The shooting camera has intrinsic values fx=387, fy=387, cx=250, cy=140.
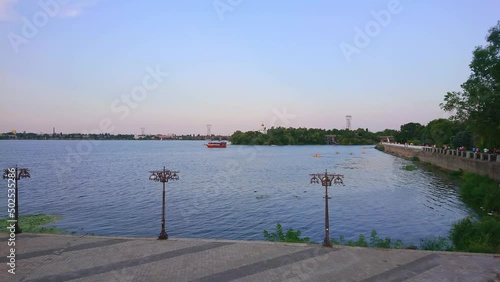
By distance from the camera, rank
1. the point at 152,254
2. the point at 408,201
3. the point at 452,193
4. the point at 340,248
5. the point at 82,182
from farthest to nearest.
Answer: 1. the point at 82,182
2. the point at 452,193
3. the point at 408,201
4. the point at 340,248
5. the point at 152,254

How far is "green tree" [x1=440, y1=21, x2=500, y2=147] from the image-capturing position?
1188 inches

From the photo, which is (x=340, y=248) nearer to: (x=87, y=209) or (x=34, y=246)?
(x=34, y=246)

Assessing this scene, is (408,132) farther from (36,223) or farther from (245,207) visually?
(36,223)

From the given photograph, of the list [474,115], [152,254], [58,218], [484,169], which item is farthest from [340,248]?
[484,169]

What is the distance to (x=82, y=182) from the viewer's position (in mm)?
45188

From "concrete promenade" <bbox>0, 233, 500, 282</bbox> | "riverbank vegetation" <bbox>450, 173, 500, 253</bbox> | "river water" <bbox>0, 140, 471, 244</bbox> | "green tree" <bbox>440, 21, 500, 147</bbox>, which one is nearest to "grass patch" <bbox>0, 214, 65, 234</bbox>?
"river water" <bbox>0, 140, 471, 244</bbox>

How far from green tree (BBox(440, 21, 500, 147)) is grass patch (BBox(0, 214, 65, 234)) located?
31.5 meters

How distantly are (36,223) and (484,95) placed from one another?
33.0m

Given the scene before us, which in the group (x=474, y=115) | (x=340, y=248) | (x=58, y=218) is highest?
(x=474, y=115)

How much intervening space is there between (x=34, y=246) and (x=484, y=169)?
35.3 meters

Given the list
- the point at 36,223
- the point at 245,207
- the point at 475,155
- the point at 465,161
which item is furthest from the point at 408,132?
the point at 36,223

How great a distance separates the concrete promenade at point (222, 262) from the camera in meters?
10.7

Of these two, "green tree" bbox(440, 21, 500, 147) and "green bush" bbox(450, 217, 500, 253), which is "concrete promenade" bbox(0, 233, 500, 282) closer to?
"green bush" bbox(450, 217, 500, 253)

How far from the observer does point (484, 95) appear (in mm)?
30344
